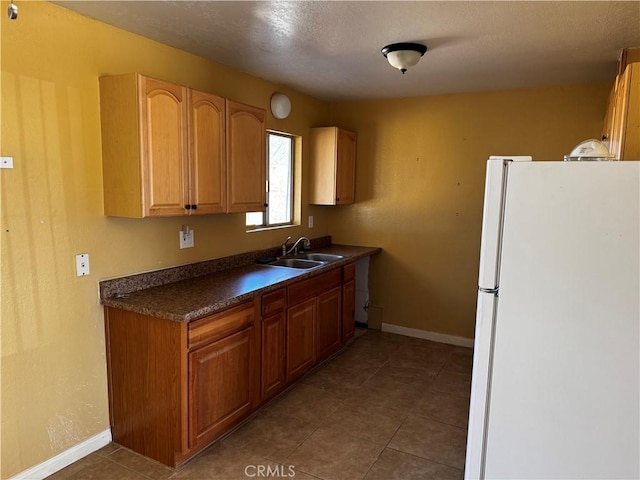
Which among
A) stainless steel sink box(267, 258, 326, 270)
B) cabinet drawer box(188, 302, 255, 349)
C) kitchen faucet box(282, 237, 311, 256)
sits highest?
kitchen faucet box(282, 237, 311, 256)

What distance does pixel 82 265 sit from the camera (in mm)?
2213

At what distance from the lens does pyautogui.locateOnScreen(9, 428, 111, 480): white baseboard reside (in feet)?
6.82

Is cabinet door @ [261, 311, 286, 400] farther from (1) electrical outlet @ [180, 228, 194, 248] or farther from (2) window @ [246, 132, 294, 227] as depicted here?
(2) window @ [246, 132, 294, 227]

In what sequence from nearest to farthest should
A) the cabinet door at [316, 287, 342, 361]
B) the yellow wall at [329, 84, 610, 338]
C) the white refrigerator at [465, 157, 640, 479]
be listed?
the white refrigerator at [465, 157, 640, 479]
the cabinet door at [316, 287, 342, 361]
the yellow wall at [329, 84, 610, 338]

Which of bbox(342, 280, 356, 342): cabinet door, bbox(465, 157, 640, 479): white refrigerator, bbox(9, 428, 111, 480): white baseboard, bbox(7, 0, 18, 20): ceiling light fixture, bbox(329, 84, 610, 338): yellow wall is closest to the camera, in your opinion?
bbox(465, 157, 640, 479): white refrigerator

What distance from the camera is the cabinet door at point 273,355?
2730mm

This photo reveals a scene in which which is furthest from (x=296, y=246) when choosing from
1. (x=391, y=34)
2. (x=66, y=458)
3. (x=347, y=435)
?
(x=66, y=458)

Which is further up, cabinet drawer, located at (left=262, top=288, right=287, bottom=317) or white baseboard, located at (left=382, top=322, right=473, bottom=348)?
cabinet drawer, located at (left=262, top=288, right=287, bottom=317)

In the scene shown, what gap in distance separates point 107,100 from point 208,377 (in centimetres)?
153

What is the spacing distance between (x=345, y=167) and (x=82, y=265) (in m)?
2.59

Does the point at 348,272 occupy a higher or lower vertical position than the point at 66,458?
higher

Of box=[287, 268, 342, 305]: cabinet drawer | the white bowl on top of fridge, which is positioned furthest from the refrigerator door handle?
box=[287, 268, 342, 305]: cabinet drawer

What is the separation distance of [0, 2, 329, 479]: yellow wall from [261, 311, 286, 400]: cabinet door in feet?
2.82

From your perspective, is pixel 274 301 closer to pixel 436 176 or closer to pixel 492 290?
pixel 492 290
